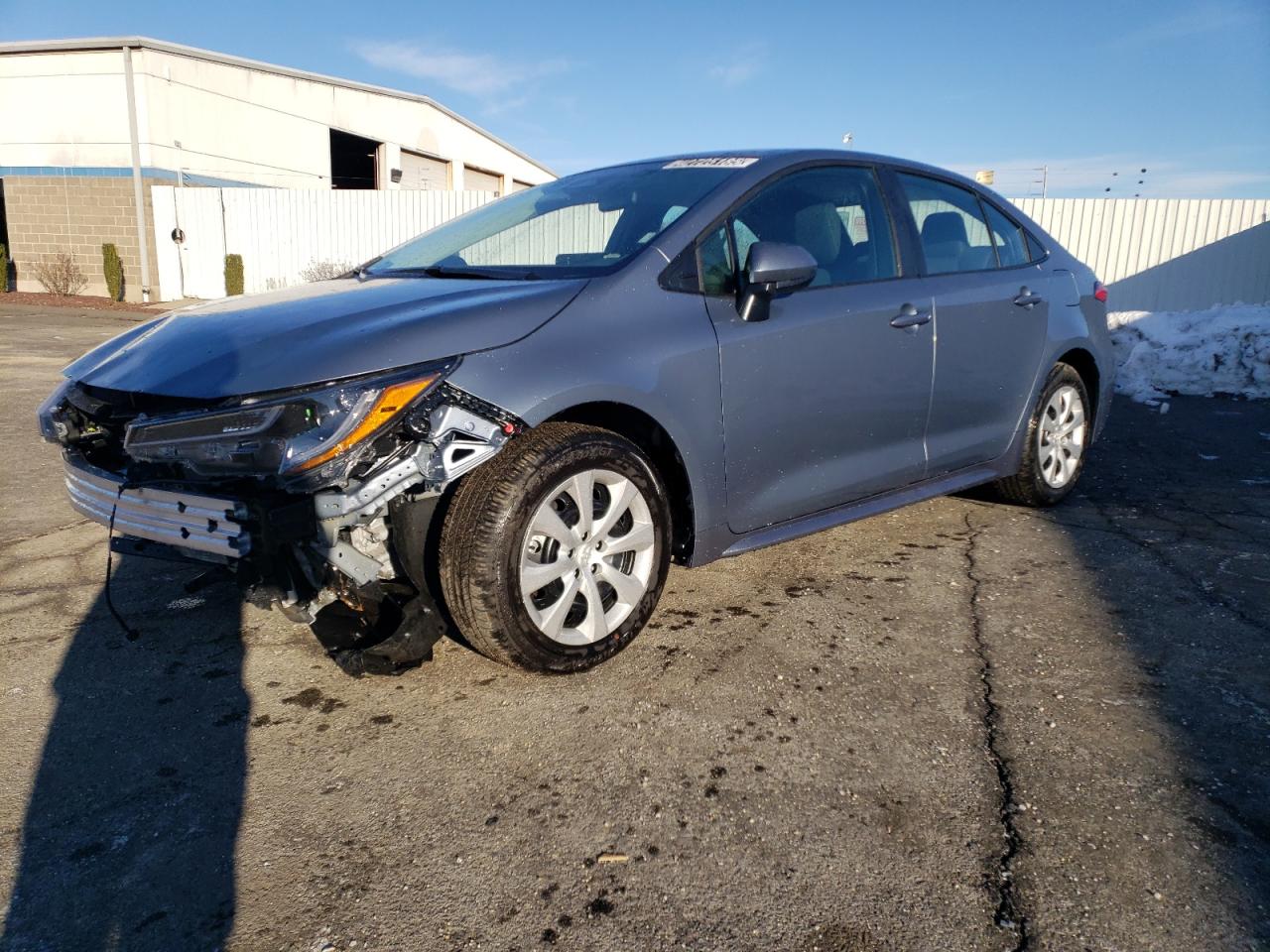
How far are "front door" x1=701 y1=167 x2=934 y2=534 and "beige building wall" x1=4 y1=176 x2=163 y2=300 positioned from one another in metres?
21.6

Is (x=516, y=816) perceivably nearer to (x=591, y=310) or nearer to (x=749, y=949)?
(x=749, y=949)

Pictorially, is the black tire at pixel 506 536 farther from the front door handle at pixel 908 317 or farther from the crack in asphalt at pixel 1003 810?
the front door handle at pixel 908 317

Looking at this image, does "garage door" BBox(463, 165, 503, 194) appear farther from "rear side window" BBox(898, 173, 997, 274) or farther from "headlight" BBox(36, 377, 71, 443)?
"headlight" BBox(36, 377, 71, 443)

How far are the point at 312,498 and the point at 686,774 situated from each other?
46.3 inches

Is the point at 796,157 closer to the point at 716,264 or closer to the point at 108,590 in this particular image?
Answer: the point at 716,264

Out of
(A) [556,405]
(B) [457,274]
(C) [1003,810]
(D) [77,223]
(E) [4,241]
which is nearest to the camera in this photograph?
(C) [1003,810]

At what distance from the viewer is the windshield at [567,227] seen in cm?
326

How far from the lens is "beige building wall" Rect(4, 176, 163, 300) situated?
840 inches

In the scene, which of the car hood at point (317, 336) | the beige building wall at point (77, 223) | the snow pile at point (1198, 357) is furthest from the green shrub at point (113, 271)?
the car hood at point (317, 336)

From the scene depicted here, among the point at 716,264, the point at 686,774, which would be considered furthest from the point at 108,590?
the point at 716,264

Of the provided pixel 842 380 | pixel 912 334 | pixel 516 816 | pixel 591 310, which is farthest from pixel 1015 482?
pixel 516 816

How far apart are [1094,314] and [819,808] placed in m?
3.65

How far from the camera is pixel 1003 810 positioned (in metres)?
2.21

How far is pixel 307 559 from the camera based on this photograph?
2.48 meters
